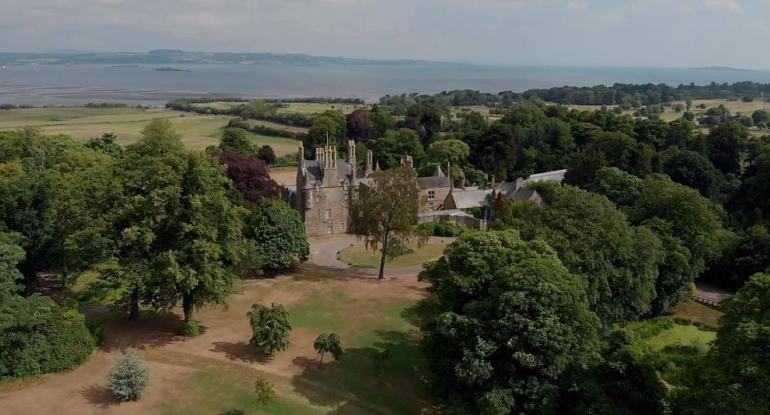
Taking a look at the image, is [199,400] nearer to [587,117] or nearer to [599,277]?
[599,277]

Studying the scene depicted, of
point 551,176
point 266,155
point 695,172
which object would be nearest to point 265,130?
point 266,155

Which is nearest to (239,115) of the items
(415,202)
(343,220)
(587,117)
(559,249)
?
(587,117)

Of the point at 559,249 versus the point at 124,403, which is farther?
the point at 559,249

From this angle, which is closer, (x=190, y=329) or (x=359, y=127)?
(x=190, y=329)

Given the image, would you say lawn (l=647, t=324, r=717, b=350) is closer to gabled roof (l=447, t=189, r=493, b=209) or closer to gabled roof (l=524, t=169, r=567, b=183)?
gabled roof (l=447, t=189, r=493, b=209)

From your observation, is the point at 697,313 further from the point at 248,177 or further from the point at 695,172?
the point at 248,177

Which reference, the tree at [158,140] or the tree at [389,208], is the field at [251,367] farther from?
the tree at [158,140]
